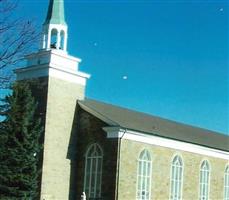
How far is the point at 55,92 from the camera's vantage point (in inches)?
1554

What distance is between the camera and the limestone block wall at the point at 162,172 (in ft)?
129

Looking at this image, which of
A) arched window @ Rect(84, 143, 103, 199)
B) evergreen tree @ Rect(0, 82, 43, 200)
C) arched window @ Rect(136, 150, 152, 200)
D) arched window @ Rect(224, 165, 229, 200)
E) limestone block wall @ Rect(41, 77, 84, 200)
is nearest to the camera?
evergreen tree @ Rect(0, 82, 43, 200)

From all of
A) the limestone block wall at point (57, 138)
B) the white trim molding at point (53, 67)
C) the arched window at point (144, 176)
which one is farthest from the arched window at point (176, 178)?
the white trim molding at point (53, 67)

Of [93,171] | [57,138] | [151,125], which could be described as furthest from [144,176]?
[57,138]

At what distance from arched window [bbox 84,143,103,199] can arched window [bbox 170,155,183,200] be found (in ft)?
22.3

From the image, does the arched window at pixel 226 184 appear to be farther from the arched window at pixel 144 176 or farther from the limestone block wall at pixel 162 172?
the arched window at pixel 144 176

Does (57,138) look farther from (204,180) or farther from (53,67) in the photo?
(204,180)

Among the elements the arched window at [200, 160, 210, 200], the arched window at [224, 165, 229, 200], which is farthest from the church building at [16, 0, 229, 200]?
the arched window at [224, 165, 229, 200]

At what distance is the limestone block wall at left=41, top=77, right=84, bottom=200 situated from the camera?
38500mm

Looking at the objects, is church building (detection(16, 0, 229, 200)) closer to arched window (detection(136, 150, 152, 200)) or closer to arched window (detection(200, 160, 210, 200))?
arched window (detection(136, 150, 152, 200))

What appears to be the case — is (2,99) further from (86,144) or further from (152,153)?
(152,153)

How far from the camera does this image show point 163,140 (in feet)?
140

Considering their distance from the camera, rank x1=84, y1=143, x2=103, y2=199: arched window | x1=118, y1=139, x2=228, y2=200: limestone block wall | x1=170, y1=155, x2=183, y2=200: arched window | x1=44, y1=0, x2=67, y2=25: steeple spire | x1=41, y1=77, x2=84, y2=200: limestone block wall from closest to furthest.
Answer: x1=41, y1=77, x2=84, y2=200: limestone block wall < x1=118, y1=139, x2=228, y2=200: limestone block wall < x1=84, y1=143, x2=103, y2=199: arched window < x1=44, y1=0, x2=67, y2=25: steeple spire < x1=170, y1=155, x2=183, y2=200: arched window

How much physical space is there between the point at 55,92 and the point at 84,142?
405 centimetres
